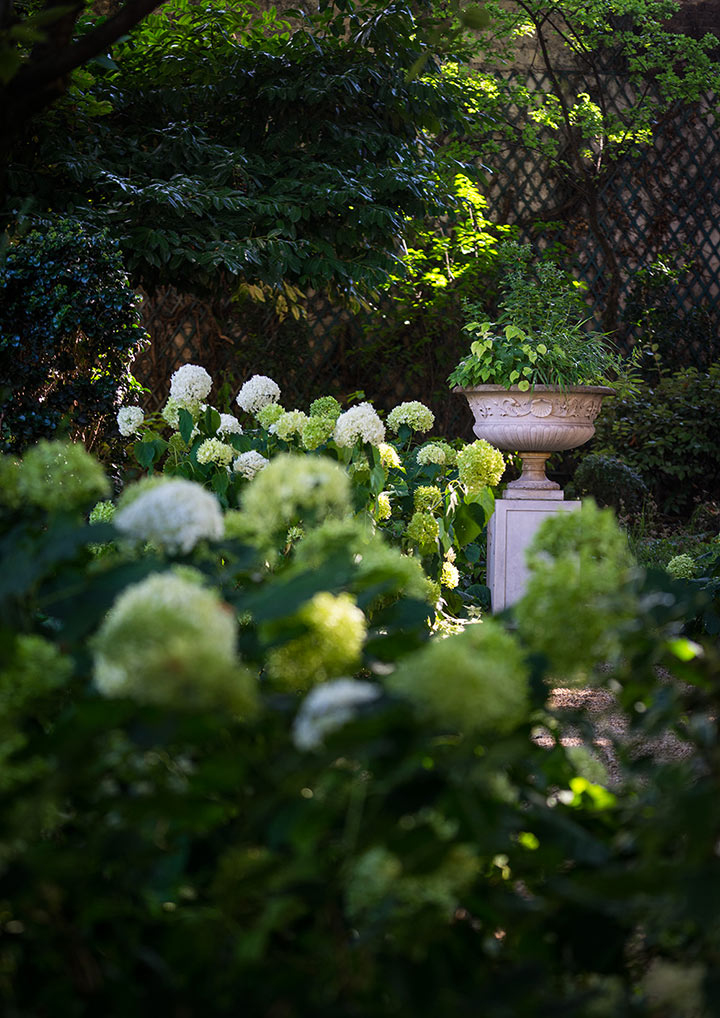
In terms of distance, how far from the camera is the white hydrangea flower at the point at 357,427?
Result: 6.82 ft

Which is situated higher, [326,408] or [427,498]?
[326,408]

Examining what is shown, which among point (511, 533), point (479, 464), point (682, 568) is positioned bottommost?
point (511, 533)

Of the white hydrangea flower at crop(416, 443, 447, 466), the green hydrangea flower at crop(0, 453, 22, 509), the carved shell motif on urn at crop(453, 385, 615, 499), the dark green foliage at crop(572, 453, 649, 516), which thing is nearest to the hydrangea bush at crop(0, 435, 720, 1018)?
the green hydrangea flower at crop(0, 453, 22, 509)

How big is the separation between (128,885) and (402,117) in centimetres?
526

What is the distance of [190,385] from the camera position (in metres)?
2.31

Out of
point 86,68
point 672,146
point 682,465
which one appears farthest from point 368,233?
point 672,146

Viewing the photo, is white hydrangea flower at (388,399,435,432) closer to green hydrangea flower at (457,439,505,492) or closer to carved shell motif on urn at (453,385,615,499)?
green hydrangea flower at (457,439,505,492)

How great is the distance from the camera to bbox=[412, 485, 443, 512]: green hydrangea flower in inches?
92.7

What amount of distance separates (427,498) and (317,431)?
0.38m

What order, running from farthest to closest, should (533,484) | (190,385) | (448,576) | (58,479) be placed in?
1. (533,484)
2. (448,576)
3. (190,385)
4. (58,479)

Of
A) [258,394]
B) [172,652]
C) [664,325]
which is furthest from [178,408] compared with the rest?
[664,325]

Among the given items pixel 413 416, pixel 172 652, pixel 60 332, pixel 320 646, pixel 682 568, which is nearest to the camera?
pixel 172 652

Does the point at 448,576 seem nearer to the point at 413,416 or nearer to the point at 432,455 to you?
the point at 432,455

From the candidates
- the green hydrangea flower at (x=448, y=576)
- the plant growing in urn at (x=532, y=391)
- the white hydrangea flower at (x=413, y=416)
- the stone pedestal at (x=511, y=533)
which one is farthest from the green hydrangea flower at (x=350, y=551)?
the plant growing in urn at (x=532, y=391)
